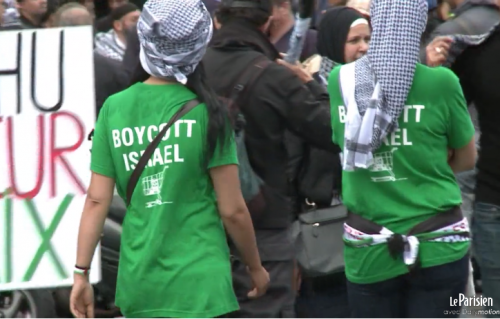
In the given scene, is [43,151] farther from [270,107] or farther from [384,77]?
[384,77]

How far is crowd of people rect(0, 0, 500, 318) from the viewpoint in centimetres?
403

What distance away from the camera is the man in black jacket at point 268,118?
16.1ft

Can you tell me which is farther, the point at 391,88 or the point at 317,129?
the point at 317,129

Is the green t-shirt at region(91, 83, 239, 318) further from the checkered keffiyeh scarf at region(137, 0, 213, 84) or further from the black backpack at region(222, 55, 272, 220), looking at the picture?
the black backpack at region(222, 55, 272, 220)

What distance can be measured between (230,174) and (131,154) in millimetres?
329

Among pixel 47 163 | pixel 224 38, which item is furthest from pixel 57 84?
pixel 224 38

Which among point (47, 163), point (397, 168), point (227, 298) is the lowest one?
point (47, 163)

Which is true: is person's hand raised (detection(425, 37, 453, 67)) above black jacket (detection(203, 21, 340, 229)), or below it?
above

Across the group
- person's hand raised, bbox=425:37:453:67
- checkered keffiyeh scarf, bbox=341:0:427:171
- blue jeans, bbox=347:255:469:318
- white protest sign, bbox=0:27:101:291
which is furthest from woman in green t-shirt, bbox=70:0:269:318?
white protest sign, bbox=0:27:101:291

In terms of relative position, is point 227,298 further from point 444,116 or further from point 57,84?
point 57,84

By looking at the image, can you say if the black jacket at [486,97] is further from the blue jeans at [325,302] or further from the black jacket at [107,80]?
the black jacket at [107,80]

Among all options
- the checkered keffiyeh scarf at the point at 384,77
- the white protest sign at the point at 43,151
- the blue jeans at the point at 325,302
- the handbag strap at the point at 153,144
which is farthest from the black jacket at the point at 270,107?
the white protest sign at the point at 43,151

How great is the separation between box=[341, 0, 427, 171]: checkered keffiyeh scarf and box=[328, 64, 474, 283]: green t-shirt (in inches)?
1.9

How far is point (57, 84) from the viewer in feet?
19.4
